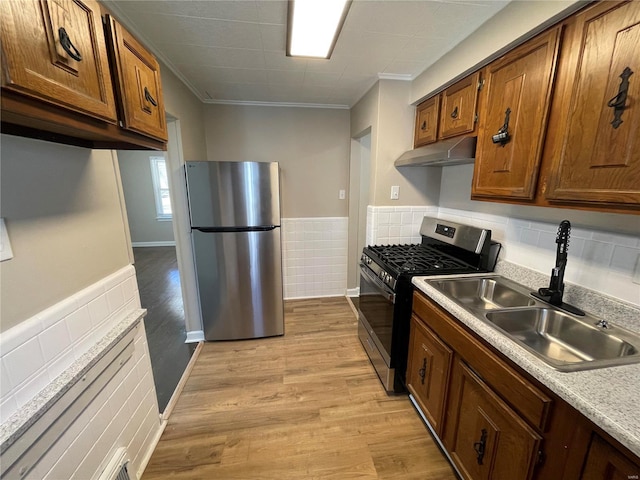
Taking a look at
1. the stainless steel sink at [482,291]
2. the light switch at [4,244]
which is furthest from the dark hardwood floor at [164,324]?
the stainless steel sink at [482,291]

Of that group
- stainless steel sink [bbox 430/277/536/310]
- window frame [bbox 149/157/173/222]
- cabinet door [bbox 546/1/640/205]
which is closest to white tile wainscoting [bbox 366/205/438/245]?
stainless steel sink [bbox 430/277/536/310]

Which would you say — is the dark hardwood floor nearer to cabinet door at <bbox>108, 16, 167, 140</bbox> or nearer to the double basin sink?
cabinet door at <bbox>108, 16, 167, 140</bbox>

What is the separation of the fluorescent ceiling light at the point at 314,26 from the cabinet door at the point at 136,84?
78 cm

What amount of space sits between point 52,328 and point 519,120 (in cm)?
214

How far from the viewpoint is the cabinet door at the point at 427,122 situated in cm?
197

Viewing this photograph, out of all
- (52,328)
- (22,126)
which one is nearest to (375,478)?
(52,328)

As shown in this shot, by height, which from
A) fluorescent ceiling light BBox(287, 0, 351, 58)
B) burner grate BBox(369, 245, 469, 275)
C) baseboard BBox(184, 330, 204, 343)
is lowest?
baseboard BBox(184, 330, 204, 343)

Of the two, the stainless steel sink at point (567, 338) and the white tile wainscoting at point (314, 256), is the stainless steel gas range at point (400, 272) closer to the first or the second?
the stainless steel sink at point (567, 338)

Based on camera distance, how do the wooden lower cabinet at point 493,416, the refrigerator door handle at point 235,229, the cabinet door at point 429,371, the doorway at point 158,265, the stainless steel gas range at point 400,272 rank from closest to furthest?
1. the wooden lower cabinet at point 493,416
2. the cabinet door at point 429,371
3. the stainless steel gas range at point 400,272
4. the doorway at point 158,265
5. the refrigerator door handle at point 235,229

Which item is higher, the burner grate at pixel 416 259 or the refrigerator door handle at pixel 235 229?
the refrigerator door handle at pixel 235 229

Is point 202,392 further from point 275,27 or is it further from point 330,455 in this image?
point 275,27

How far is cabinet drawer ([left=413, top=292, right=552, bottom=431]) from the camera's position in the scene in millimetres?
883

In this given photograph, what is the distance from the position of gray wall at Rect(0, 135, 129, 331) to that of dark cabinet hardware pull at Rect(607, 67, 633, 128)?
198 cm

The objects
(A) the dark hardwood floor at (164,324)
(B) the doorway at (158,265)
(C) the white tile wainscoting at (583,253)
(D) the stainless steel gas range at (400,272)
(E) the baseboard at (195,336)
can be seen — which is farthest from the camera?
(E) the baseboard at (195,336)
